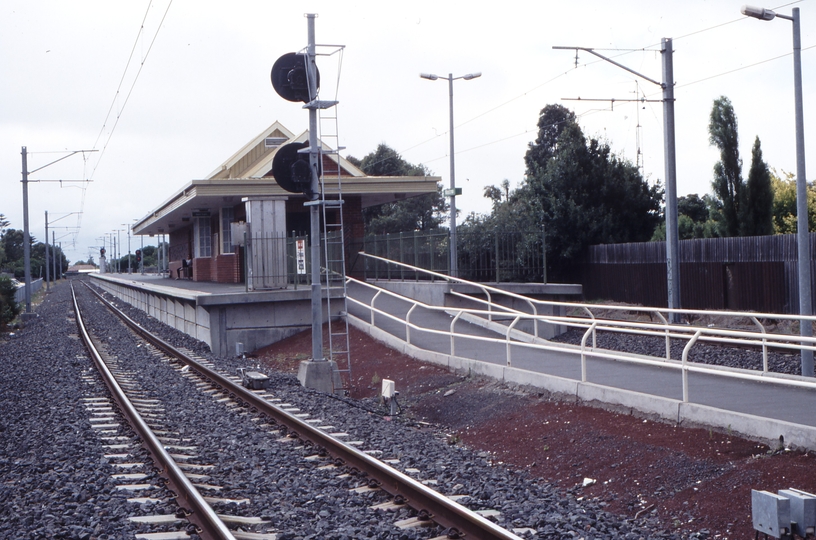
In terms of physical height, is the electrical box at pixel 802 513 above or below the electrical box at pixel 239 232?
below

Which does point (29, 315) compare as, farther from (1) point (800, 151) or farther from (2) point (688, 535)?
(2) point (688, 535)

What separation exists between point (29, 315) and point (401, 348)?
26.5m

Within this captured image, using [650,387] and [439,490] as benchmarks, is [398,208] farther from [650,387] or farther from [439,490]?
[439,490]

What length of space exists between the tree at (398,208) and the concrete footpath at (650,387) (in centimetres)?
4812

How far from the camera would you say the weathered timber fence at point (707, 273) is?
76.8 ft

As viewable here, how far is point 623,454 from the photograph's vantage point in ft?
25.8

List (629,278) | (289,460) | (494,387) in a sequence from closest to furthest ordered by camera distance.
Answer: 1. (289,460)
2. (494,387)
3. (629,278)

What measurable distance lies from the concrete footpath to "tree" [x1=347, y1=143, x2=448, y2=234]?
48117 millimetres

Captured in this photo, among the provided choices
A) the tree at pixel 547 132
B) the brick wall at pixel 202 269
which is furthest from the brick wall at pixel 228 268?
the tree at pixel 547 132

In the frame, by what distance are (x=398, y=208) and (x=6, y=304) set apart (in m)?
40.1

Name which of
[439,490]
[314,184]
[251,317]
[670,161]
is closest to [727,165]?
[670,161]

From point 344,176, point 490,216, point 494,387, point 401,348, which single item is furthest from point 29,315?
point 494,387

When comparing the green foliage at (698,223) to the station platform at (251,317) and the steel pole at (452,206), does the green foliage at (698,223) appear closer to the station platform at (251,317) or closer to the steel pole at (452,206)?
the steel pole at (452,206)

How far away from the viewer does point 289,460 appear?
847 cm
